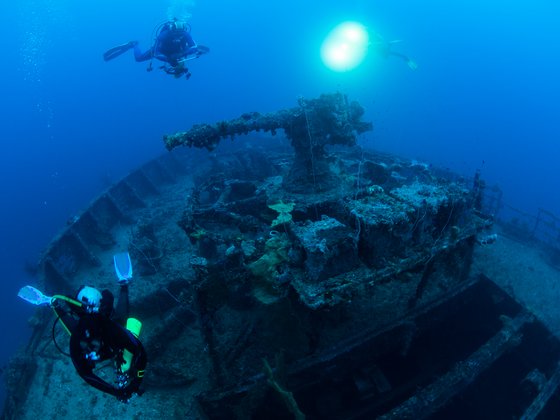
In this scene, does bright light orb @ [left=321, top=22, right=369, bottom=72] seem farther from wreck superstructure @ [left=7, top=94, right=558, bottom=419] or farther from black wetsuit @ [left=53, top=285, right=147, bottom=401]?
black wetsuit @ [left=53, top=285, right=147, bottom=401]

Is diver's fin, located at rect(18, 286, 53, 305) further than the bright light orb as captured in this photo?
No

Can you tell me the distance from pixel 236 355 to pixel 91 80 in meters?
157

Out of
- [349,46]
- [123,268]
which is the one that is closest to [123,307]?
[123,268]

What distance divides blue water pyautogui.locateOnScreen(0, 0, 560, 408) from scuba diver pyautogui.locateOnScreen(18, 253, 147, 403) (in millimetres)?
19780

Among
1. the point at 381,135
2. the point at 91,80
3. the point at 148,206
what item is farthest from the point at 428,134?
the point at 91,80

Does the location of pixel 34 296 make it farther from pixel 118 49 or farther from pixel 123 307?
pixel 118 49

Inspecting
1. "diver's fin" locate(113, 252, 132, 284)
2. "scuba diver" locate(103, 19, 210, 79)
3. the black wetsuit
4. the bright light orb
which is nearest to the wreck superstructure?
"diver's fin" locate(113, 252, 132, 284)

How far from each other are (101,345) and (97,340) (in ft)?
0.25

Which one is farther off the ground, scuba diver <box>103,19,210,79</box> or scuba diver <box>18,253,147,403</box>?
scuba diver <box>103,19,210,79</box>

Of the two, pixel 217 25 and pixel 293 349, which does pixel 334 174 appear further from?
pixel 217 25

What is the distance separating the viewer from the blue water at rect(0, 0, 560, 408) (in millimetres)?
49188

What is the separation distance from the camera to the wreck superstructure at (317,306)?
5.28m

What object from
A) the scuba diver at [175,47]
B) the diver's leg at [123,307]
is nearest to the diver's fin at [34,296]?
the diver's leg at [123,307]

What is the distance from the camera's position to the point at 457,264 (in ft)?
24.3
